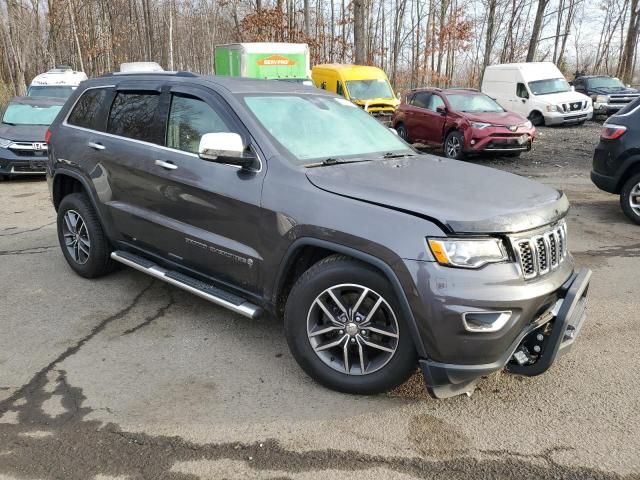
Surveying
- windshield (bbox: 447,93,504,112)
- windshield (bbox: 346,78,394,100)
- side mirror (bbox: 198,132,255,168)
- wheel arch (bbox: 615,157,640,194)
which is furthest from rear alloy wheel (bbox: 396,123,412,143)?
side mirror (bbox: 198,132,255,168)

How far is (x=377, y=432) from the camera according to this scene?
2.94 m

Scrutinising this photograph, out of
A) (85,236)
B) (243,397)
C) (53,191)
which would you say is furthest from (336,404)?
(53,191)

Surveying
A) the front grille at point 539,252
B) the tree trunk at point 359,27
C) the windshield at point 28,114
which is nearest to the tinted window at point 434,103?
the windshield at point 28,114

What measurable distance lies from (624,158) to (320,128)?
4.83 metres

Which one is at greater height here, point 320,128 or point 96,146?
point 320,128

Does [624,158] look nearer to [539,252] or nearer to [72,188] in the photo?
[539,252]

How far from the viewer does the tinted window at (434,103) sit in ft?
45.1

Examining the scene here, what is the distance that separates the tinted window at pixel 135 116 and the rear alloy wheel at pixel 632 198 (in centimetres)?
586

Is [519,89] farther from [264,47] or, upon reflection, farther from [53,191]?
[53,191]

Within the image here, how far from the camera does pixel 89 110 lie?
5.11 metres

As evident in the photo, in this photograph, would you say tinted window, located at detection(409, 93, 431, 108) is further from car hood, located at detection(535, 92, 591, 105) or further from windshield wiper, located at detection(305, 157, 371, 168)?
windshield wiper, located at detection(305, 157, 371, 168)

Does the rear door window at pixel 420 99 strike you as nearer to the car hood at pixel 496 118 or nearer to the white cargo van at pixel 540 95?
the car hood at pixel 496 118

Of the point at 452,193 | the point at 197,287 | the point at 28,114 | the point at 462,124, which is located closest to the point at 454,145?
the point at 462,124

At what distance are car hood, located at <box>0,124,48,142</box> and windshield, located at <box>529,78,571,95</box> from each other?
1503 cm
